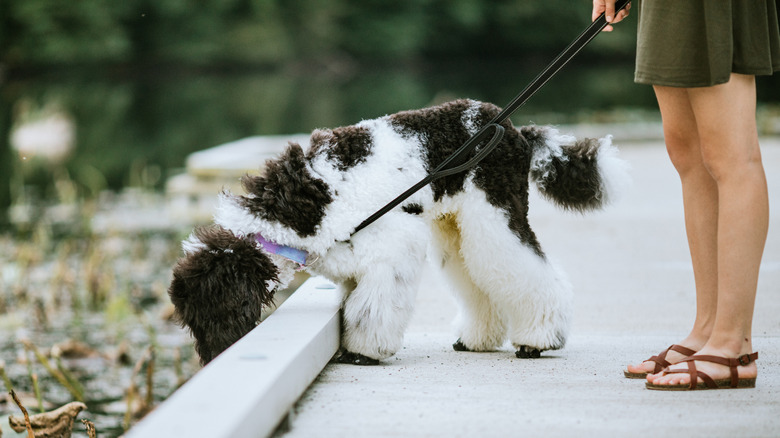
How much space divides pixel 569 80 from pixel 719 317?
41.7m

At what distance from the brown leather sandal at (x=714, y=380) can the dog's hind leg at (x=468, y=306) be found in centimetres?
97

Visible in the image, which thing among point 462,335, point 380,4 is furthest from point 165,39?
point 462,335

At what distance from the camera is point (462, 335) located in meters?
4.09

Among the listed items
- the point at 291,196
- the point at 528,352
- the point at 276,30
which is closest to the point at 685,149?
the point at 528,352

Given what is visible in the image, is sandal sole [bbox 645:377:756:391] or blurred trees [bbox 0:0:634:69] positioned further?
blurred trees [bbox 0:0:634:69]

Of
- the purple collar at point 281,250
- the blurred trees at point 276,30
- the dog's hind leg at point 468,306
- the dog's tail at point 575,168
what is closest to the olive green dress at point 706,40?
the dog's tail at point 575,168

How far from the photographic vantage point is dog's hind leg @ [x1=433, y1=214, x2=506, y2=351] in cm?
402

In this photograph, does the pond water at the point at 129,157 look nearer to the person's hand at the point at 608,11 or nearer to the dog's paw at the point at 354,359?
the dog's paw at the point at 354,359

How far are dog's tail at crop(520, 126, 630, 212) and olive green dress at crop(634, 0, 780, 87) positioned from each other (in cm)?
80

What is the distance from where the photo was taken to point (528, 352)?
3.88m

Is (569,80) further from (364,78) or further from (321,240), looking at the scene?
(321,240)

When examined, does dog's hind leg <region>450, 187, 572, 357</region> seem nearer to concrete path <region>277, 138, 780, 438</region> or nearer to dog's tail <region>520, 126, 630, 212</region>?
concrete path <region>277, 138, 780, 438</region>

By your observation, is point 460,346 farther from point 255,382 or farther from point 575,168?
point 255,382

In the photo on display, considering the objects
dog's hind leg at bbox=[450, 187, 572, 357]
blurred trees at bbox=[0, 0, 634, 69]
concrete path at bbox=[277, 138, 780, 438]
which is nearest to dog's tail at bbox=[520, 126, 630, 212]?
dog's hind leg at bbox=[450, 187, 572, 357]
